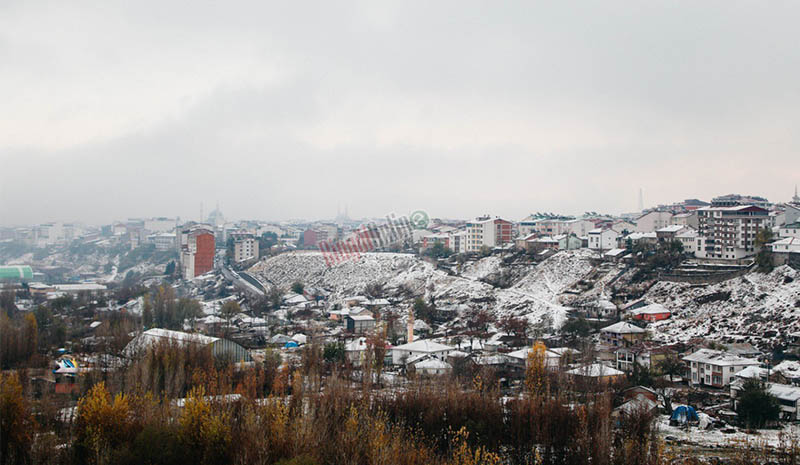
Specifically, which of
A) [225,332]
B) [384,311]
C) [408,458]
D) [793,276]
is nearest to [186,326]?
[225,332]

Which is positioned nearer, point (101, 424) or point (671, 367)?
point (101, 424)

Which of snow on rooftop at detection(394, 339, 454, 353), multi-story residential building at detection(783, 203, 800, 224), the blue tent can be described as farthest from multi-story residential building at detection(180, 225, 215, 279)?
multi-story residential building at detection(783, 203, 800, 224)

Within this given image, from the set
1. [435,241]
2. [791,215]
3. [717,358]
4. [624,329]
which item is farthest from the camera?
[435,241]

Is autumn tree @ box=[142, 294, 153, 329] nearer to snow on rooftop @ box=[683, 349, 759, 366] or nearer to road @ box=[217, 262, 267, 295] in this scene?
road @ box=[217, 262, 267, 295]

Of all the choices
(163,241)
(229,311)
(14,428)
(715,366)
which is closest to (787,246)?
(715,366)

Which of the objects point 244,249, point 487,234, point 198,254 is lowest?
point 198,254

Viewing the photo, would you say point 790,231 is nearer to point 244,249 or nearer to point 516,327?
point 516,327

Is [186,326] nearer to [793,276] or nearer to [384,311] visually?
[384,311]
